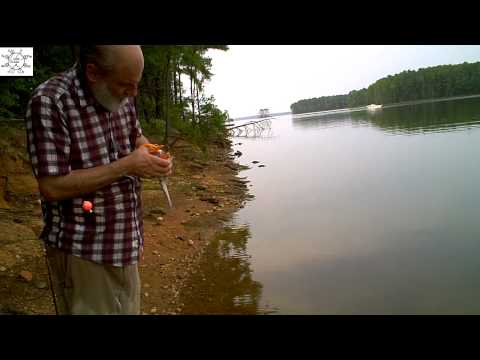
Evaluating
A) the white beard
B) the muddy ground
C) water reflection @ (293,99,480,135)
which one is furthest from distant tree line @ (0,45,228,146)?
water reflection @ (293,99,480,135)

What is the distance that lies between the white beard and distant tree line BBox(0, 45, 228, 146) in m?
6.23

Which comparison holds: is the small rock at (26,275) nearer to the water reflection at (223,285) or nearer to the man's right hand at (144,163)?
the water reflection at (223,285)

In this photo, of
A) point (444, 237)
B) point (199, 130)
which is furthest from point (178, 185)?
point (444, 237)

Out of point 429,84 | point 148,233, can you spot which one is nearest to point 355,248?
point 148,233

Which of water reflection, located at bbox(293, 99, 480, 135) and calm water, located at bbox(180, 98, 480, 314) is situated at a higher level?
water reflection, located at bbox(293, 99, 480, 135)

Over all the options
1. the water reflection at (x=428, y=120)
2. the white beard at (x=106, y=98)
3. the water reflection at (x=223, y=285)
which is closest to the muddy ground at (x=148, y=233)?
the water reflection at (x=223, y=285)

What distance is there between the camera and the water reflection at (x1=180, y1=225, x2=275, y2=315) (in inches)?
180

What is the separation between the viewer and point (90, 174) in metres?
1.39

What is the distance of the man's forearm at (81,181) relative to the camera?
53.0 inches

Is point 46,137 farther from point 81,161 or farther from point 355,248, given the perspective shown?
point 355,248

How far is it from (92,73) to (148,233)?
17.1ft

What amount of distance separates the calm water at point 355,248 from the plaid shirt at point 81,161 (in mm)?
3203

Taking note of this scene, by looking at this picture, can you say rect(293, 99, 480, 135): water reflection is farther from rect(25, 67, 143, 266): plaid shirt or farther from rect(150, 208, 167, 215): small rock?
rect(25, 67, 143, 266): plaid shirt

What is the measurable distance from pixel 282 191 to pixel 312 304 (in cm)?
688
